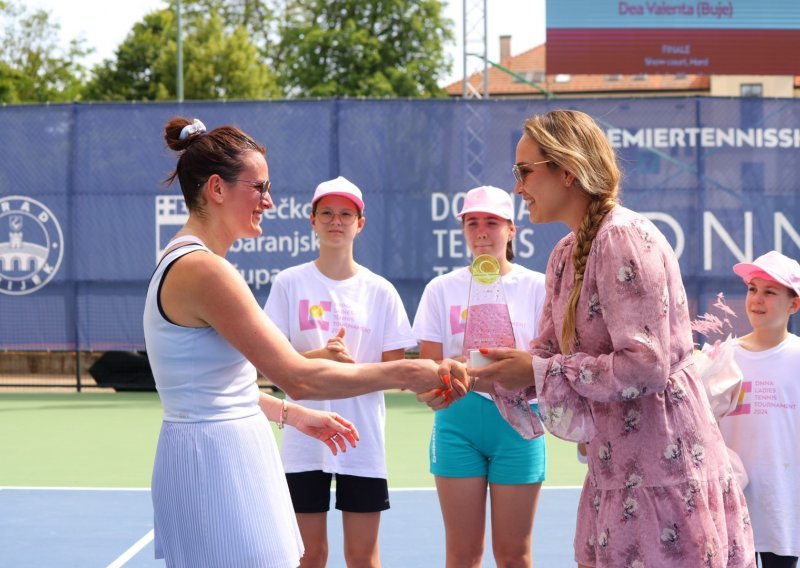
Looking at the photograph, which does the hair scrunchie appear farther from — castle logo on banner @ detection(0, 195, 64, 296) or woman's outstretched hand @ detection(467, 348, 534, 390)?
castle logo on banner @ detection(0, 195, 64, 296)

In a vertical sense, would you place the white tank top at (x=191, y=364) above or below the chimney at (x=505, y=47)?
below

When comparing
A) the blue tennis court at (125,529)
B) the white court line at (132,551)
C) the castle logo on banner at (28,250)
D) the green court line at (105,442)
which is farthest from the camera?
the castle logo on banner at (28,250)

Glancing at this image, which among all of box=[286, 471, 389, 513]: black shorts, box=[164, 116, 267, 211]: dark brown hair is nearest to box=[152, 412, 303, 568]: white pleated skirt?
box=[164, 116, 267, 211]: dark brown hair

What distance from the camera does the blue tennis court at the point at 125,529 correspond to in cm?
545

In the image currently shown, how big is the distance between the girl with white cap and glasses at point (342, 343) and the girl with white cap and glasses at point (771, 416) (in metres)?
1.34

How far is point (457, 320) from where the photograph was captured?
448cm

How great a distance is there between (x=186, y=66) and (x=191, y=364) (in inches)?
1367

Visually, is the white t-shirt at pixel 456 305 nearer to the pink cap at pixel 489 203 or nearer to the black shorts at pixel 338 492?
the pink cap at pixel 489 203

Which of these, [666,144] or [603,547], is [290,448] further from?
[666,144]

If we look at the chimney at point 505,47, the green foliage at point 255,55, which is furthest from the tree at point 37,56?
the chimney at point 505,47

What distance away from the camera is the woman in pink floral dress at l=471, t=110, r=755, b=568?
250 centimetres

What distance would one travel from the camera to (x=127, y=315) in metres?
10.9

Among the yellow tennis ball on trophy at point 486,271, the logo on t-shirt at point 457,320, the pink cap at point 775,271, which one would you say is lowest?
the logo on t-shirt at point 457,320

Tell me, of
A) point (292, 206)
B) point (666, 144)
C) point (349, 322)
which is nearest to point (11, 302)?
point (292, 206)
